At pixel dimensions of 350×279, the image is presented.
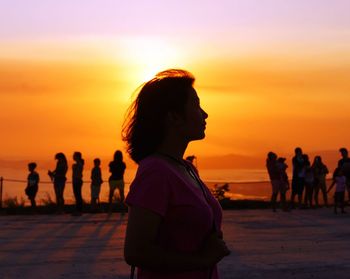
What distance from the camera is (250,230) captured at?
17.4 metres

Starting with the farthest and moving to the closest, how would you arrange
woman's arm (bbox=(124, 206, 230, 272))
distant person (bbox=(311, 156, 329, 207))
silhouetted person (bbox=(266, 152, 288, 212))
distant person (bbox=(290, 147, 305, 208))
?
distant person (bbox=(311, 156, 329, 207)) → distant person (bbox=(290, 147, 305, 208)) → silhouetted person (bbox=(266, 152, 288, 212)) → woman's arm (bbox=(124, 206, 230, 272))

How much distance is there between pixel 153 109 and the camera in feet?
11.1

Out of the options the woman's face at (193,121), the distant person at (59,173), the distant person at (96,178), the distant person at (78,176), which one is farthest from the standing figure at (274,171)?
the woman's face at (193,121)

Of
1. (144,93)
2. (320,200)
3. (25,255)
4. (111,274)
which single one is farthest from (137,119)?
(320,200)

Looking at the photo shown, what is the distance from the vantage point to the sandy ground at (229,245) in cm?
1114

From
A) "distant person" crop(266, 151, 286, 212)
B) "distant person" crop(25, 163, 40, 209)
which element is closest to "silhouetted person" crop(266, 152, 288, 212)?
"distant person" crop(266, 151, 286, 212)

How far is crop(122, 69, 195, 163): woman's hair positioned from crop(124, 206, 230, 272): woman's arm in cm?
36

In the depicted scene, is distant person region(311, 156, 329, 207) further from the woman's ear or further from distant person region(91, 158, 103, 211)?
the woman's ear

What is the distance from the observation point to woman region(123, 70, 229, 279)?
316 cm

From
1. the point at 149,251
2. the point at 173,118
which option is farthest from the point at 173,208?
the point at 173,118

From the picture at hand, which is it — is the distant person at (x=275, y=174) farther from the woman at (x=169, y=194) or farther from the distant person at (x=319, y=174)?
the woman at (x=169, y=194)

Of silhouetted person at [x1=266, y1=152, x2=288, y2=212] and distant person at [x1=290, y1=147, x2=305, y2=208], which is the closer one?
silhouetted person at [x1=266, y1=152, x2=288, y2=212]

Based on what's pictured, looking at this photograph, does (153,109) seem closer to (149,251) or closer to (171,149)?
(171,149)

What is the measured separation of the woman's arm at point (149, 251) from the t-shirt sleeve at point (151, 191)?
0.03 m
